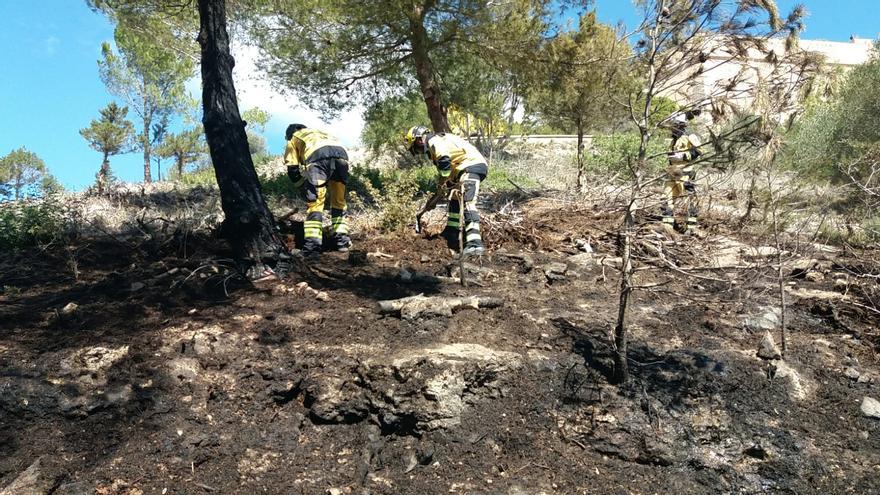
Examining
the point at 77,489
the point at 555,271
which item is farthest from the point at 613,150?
the point at 77,489

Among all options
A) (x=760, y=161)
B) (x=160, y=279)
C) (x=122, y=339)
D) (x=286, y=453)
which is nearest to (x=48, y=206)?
(x=160, y=279)

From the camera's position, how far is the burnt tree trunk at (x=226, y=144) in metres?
5.05

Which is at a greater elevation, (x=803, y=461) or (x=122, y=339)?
(x=122, y=339)

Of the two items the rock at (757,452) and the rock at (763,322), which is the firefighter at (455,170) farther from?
the rock at (757,452)

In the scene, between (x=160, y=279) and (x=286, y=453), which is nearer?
(x=286, y=453)

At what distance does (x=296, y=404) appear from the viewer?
3318mm

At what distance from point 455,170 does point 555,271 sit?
1.92 m

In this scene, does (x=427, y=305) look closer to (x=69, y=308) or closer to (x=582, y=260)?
(x=582, y=260)

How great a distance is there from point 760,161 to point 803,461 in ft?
5.42

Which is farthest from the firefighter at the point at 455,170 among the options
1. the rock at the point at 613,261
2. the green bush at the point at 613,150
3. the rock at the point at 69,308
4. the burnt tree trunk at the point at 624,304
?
the green bush at the point at 613,150

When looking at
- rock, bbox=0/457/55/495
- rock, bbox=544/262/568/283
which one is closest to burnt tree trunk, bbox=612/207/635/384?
rock, bbox=544/262/568/283

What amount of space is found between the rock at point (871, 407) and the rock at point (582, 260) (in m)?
2.50

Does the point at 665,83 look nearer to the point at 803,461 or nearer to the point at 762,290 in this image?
the point at 803,461

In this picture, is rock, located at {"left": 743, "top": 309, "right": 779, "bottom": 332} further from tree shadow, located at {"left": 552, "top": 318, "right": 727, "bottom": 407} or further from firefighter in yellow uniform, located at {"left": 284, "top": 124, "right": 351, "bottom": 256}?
firefighter in yellow uniform, located at {"left": 284, "top": 124, "right": 351, "bottom": 256}
